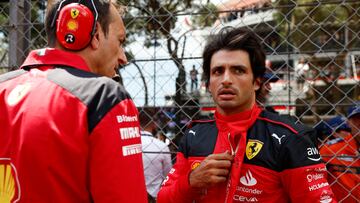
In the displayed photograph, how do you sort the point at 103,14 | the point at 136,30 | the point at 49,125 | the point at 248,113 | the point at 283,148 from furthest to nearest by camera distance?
1. the point at 136,30
2. the point at 248,113
3. the point at 283,148
4. the point at 103,14
5. the point at 49,125

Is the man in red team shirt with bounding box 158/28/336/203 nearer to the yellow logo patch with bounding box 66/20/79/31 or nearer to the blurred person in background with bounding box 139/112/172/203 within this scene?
the yellow logo patch with bounding box 66/20/79/31

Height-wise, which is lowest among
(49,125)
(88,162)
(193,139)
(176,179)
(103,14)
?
(176,179)

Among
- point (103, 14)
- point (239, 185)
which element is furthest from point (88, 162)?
point (239, 185)

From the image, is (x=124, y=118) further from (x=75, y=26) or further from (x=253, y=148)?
(x=253, y=148)

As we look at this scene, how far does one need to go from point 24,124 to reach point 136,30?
9.46 feet

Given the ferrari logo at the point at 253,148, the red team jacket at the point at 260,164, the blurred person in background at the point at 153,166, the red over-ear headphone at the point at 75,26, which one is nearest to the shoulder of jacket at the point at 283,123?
the red team jacket at the point at 260,164

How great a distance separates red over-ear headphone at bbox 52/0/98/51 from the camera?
133 cm

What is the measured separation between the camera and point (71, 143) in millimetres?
1168

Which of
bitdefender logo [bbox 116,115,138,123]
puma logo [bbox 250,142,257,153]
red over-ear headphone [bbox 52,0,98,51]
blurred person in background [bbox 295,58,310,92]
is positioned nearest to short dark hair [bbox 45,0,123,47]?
red over-ear headphone [bbox 52,0,98,51]

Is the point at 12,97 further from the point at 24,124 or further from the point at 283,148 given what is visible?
the point at 283,148

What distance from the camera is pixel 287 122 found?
1802 millimetres

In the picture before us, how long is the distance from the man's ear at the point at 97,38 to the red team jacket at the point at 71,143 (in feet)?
0.44

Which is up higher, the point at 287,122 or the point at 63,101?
the point at 63,101

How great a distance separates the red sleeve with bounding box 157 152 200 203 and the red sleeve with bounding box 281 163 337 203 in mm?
385
